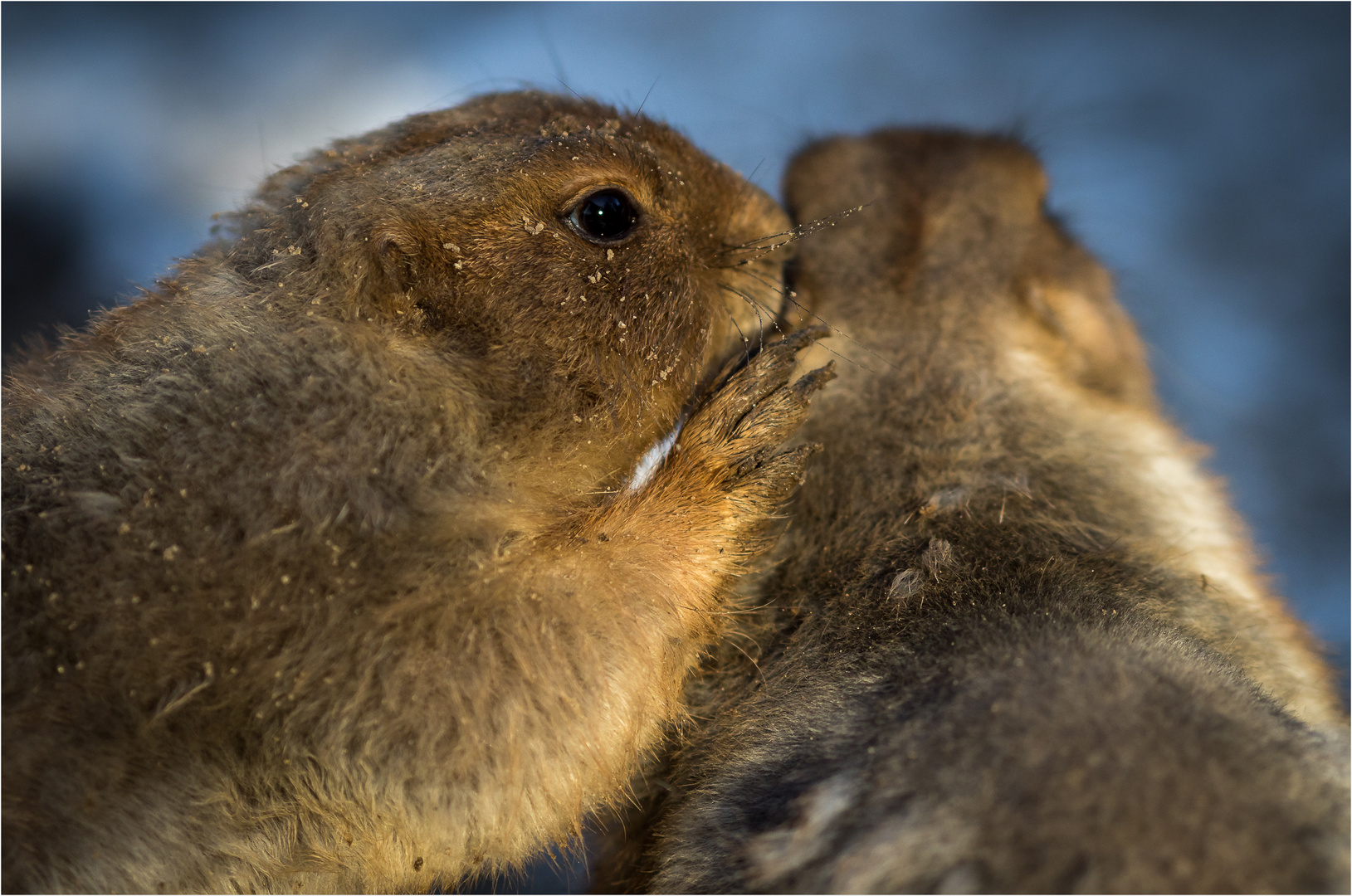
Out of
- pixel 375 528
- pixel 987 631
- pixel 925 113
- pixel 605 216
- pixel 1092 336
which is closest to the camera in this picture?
pixel 375 528

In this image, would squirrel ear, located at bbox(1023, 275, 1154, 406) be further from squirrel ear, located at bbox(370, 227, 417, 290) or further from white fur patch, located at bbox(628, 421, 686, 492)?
squirrel ear, located at bbox(370, 227, 417, 290)

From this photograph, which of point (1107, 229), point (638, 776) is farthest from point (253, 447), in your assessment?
point (1107, 229)

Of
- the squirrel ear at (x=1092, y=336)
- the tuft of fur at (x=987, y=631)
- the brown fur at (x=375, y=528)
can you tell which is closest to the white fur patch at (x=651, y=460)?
the brown fur at (x=375, y=528)

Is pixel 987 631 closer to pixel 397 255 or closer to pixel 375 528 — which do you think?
pixel 375 528

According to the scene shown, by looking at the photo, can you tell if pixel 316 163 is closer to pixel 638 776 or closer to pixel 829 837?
pixel 638 776

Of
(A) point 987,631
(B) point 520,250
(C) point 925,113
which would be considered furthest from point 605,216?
(C) point 925,113

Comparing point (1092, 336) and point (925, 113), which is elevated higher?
point (925, 113)

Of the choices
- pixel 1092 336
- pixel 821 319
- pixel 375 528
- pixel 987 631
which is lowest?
pixel 375 528

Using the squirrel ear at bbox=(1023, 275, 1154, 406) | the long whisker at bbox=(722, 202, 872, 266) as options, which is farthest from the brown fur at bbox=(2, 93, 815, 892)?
the squirrel ear at bbox=(1023, 275, 1154, 406)
